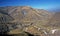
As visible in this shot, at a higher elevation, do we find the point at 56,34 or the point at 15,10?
the point at 15,10

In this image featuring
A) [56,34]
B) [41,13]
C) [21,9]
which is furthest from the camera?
[21,9]

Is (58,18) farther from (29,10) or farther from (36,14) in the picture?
(29,10)

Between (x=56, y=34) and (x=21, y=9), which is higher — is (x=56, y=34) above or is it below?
below

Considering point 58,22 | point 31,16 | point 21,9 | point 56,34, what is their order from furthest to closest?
point 21,9
point 31,16
point 58,22
point 56,34

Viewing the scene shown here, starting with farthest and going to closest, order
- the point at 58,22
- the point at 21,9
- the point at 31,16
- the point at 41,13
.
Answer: the point at 21,9
the point at 41,13
the point at 31,16
the point at 58,22

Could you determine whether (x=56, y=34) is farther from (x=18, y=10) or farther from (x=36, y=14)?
(x=18, y=10)

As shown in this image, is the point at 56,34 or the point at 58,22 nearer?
the point at 56,34

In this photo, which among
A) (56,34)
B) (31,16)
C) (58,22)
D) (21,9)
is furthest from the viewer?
(21,9)

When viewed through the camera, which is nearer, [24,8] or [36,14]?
[36,14]

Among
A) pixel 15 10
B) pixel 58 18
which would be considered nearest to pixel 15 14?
pixel 15 10

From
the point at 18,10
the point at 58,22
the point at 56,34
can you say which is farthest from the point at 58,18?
the point at 18,10
